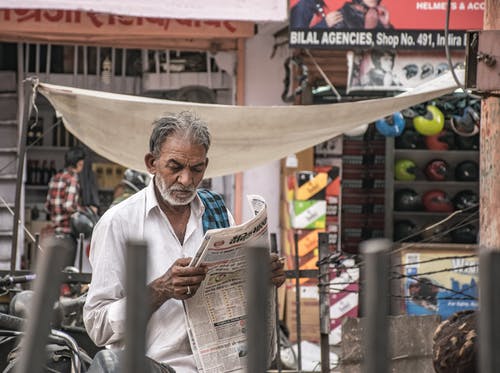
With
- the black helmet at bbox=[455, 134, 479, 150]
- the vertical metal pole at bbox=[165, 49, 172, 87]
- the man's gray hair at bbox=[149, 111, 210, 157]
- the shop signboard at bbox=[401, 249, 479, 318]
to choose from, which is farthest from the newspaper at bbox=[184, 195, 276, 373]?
the black helmet at bbox=[455, 134, 479, 150]

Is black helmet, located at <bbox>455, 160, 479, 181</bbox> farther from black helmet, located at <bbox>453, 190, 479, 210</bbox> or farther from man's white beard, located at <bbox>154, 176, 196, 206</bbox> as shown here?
man's white beard, located at <bbox>154, 176, 196, 206</bbox>

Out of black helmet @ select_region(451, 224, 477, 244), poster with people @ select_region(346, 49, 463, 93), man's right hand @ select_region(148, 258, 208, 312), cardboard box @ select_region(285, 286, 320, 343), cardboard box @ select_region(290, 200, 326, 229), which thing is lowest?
cardboard box @ select_region(285, 286, 320, 343)

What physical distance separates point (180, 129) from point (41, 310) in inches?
93.4

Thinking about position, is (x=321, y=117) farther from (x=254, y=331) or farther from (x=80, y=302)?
(x=254, y=331)

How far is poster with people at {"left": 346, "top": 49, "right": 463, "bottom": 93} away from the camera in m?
11.6

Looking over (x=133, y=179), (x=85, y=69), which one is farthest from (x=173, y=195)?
(x=85, y=69)

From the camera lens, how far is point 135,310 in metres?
1.79

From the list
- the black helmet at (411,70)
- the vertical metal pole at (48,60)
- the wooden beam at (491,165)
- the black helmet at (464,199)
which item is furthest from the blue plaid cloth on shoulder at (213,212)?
the black helmet at (464,199)

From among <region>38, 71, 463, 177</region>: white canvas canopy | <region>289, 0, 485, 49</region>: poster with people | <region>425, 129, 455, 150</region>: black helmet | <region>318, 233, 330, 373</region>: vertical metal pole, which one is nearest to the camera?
<region>318, 233, 330, 373</region>: vertical metal pole

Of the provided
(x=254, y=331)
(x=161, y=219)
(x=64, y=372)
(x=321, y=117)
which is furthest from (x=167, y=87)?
(x=254, y=331)

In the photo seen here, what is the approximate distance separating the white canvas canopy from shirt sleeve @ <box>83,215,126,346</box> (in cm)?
443

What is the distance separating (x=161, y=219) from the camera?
413 centimetres

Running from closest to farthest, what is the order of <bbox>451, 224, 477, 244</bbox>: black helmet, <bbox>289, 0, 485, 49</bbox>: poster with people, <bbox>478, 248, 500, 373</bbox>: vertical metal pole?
<bbox>478, 248, 500, 373</bbox>: vertical metal pole, <bbox>289, 0, 485, 49</bbox>: poster with people, <bbox>451, 224, 477, 244</bbox>: black helmet

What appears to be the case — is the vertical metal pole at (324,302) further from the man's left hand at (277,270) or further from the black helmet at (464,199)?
the black helmet at (464,199)
